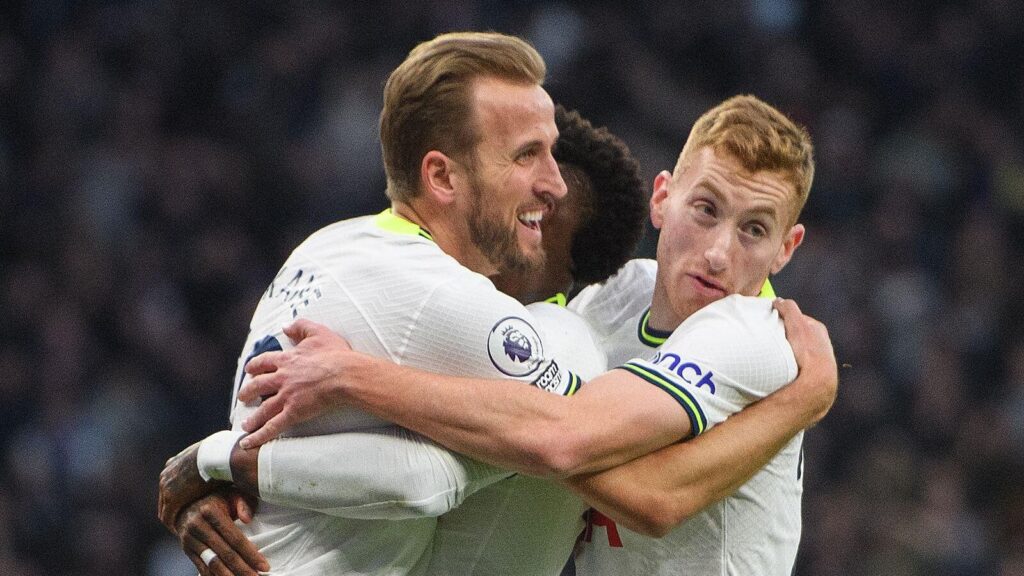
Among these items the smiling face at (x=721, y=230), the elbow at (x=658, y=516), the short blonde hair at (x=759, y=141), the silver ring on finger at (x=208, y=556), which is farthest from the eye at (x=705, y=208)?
the silver ring on finger at (x=208, y=556)

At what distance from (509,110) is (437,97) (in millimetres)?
177

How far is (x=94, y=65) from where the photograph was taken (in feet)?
31.6

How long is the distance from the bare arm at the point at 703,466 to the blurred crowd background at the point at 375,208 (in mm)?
4962

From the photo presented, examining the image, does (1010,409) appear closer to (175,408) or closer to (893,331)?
(893,331)

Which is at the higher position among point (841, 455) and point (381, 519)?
point (381, 519)

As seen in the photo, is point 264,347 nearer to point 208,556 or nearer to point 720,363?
point 208,556

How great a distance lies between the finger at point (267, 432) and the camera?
3.09 metres

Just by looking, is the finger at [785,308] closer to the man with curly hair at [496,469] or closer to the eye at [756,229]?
the eye at [756,229]

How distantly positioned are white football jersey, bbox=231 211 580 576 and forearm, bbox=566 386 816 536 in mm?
236

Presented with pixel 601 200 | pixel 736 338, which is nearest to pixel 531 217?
pixel 601 200

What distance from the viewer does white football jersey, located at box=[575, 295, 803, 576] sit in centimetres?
325

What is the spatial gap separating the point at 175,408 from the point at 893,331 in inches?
169

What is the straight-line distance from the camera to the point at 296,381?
3076mm

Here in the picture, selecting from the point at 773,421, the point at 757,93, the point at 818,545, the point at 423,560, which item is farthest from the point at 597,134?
the point at 757,93
